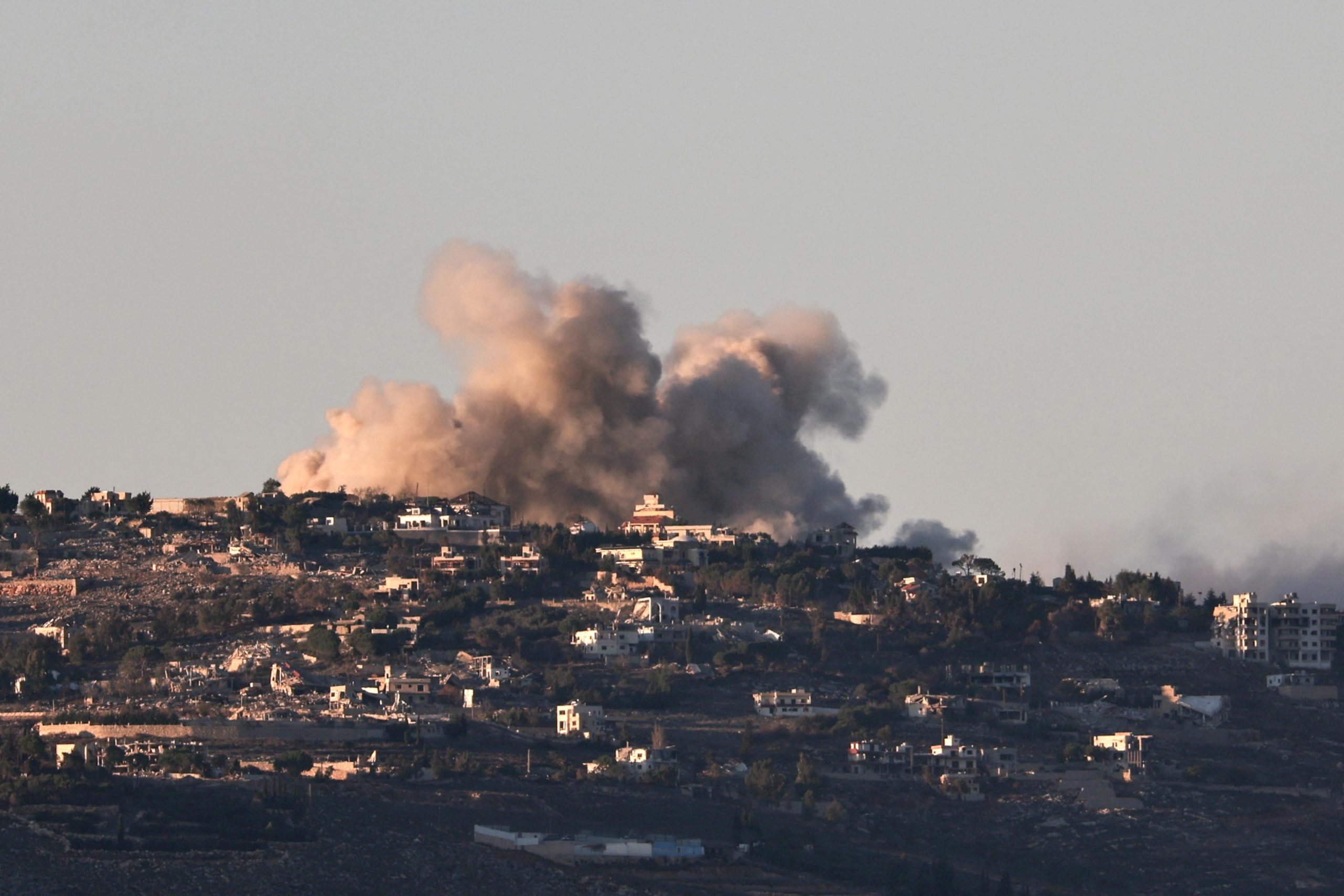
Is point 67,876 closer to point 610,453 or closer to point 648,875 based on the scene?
point 648,875

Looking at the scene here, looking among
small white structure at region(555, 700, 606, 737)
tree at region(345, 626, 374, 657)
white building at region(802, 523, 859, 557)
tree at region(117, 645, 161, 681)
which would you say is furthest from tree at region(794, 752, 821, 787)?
white building at region(802, 523, 859, 557)

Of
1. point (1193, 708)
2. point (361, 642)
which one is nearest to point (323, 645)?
point (361, 642)

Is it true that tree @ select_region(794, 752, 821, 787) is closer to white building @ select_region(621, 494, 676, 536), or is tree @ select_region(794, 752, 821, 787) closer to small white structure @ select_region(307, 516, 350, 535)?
white building @ select_region(621, 494, 676, 536)

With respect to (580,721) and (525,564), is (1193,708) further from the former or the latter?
(525,564)

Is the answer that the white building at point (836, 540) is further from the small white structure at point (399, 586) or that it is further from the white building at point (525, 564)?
the small white structure at point (399, 586)

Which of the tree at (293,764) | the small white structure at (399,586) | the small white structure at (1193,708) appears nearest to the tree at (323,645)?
the small white structure at (399,586)

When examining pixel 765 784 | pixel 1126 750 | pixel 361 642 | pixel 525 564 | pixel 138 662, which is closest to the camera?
pixel 765 784

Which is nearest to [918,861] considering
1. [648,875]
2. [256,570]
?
[648,875]
